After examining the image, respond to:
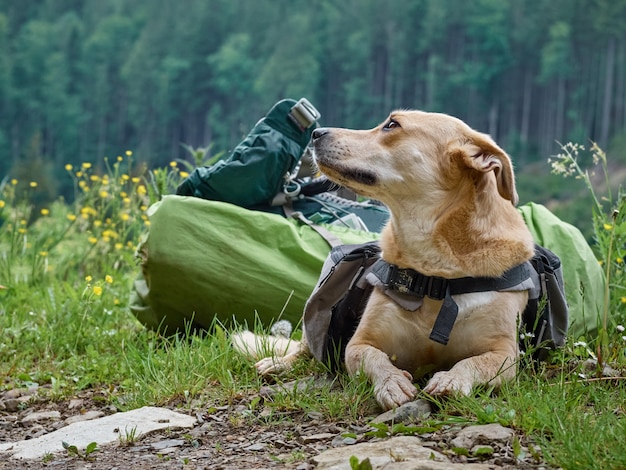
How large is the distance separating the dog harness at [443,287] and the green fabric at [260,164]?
1.37m

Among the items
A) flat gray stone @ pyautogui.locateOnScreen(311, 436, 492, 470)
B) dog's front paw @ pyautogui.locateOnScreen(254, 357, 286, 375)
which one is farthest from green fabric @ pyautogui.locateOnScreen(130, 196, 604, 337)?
flat gray stone @ pyautogui.locateOnScreen(311, 436, 492, 470)

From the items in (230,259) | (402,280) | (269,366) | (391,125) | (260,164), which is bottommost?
(269,366)

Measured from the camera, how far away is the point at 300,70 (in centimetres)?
7319

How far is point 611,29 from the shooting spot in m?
59.2

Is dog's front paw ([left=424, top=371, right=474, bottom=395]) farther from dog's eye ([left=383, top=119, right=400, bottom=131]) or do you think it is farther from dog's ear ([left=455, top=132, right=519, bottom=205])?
dog's eye ([left=383, top=119, right=400, bottom=131])

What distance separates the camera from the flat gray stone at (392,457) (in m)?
2.43

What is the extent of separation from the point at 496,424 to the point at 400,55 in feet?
233

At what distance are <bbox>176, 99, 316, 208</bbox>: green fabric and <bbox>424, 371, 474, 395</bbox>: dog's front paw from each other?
187cm

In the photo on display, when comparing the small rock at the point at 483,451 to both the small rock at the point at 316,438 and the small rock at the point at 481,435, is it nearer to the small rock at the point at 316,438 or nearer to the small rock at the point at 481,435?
the small rock at the point at 481,435

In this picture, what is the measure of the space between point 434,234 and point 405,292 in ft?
0.83

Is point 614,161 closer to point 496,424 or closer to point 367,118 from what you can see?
point 367,118

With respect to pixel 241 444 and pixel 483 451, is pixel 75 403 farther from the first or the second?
pixel 483 451

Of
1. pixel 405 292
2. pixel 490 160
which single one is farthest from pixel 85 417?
pixel 490 160

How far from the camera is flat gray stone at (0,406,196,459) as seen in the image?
127 inches
